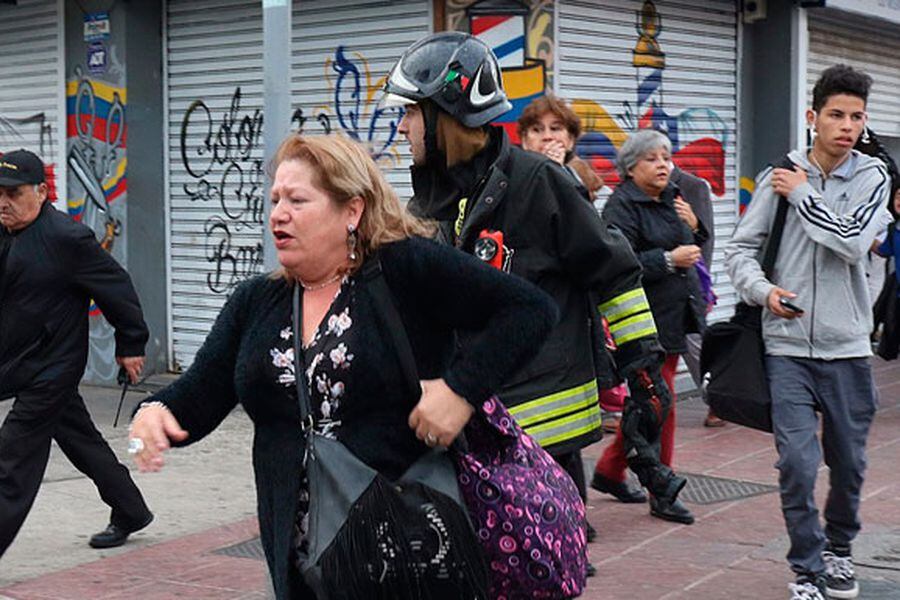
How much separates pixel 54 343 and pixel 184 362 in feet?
17.5

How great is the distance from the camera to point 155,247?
11477mm

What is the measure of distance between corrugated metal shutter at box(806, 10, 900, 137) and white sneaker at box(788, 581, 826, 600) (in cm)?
772

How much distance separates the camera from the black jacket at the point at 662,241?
7074mm

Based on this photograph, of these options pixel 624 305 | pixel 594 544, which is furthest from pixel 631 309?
pixel 594 544

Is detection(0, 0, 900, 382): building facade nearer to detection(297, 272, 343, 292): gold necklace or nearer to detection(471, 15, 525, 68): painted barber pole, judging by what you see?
detection(471, 15, 525, 68): painted barber pole

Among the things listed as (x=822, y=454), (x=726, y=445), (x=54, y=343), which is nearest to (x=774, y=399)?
(x=822, y=454)

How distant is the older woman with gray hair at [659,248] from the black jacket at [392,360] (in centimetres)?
385

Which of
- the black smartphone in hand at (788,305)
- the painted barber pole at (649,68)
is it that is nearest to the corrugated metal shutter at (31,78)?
the painted barber pole at (649,68)

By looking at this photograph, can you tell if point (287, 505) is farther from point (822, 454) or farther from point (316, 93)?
point (316, 93)

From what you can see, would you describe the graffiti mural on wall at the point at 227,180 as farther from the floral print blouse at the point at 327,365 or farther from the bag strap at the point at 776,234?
the floral print blouse at the point at 327,365

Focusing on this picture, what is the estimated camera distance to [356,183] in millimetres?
3145

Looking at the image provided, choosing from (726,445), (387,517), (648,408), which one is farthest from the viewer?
(726,445)

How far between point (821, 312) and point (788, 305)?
16cm

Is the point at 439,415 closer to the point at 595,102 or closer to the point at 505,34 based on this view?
the point at 505,34
